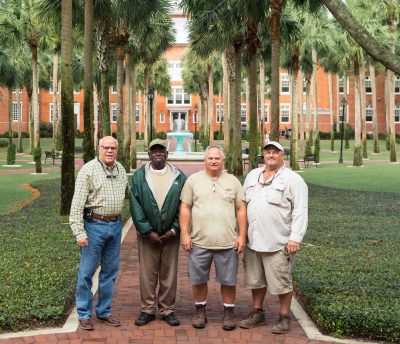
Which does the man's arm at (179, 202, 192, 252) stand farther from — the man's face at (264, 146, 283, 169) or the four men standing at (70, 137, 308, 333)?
the man's face at (264, 146, 283, 169)

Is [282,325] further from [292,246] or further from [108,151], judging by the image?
[108,151]

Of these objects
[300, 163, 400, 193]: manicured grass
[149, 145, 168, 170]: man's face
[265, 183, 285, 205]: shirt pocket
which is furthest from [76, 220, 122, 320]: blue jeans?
[300, 163, 400, 193]: manicured grass

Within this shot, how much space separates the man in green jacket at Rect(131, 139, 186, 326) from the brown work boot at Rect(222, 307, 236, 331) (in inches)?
17.3

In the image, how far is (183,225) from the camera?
579 centimetres

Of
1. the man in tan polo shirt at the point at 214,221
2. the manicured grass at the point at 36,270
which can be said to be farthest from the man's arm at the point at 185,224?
the manicured grass at the point at 36,270

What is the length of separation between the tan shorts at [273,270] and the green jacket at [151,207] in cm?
76

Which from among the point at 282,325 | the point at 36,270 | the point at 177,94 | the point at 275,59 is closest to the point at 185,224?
the point at 282,325

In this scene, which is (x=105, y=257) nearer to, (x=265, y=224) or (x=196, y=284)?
(x=196, y=284)

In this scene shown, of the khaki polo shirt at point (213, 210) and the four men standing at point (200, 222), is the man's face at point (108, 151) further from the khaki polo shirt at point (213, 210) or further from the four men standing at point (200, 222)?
the khaki polo shirt at point (213, 210)

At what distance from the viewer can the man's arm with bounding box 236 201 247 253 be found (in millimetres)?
5770

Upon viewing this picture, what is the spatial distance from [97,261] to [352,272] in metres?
3.40

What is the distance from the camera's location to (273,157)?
577 cm

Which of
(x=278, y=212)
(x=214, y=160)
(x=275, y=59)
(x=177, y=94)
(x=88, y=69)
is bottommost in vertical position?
(x=278, y=212)

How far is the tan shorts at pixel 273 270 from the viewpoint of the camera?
573 cm
